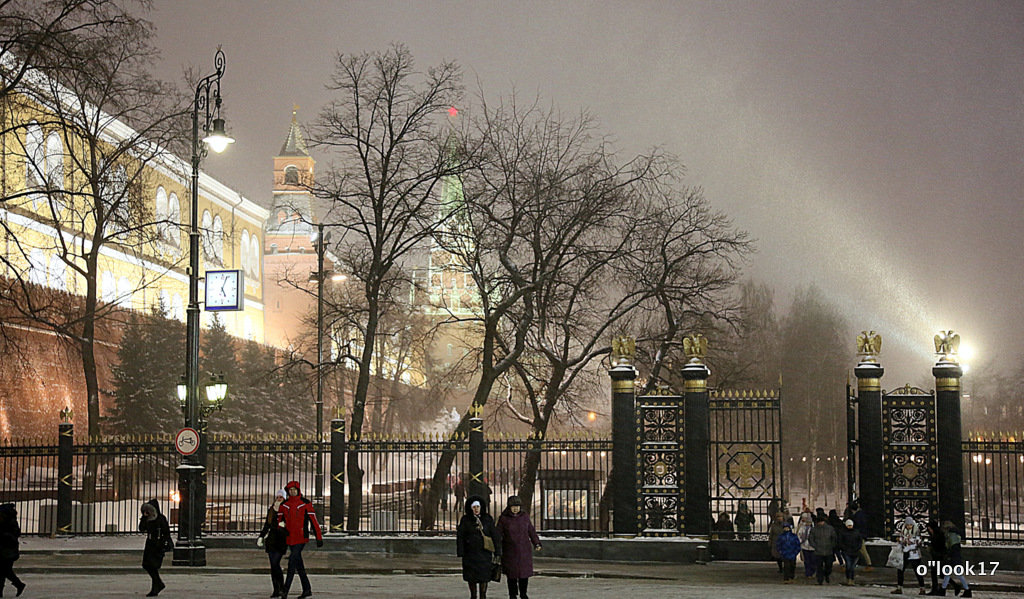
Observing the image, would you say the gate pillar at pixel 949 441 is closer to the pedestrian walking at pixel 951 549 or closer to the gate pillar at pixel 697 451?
the pedestrian walking at pixel 951 549

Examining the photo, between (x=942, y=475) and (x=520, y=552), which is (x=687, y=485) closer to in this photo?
(x=942, y=475)

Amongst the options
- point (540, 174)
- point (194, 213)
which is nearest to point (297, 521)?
point (194, 213)

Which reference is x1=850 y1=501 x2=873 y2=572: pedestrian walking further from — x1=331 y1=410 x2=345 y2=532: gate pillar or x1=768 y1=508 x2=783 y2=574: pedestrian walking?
x1=331 y1=410 x2=345 y2=532: gate pillar

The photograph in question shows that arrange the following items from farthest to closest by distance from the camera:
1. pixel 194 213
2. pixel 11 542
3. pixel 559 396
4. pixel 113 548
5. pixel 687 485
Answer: pixel 559 396 → pixel 113 548 → pixel 687 485 → pixel 194 213 → pixel 11 542

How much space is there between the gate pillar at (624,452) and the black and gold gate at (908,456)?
15.3 feet

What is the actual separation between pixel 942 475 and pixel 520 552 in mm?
10453

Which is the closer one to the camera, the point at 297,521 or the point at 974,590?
the point at 297,521

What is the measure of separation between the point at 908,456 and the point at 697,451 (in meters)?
3.96

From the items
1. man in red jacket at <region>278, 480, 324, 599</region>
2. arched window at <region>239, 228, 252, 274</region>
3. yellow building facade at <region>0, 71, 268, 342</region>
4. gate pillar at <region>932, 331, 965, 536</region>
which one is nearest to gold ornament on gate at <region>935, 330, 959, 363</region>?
A: gate pillar at <region>932, 331, 965, 536</region>

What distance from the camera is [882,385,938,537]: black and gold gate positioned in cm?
2109

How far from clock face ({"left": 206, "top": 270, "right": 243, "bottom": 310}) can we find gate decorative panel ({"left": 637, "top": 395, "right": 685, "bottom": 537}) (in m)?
7.97

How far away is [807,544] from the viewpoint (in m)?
19.8

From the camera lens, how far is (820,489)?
57.9 m

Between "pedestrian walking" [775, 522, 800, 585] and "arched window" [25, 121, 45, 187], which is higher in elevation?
"arched window" [25, 121, 45, 187]
